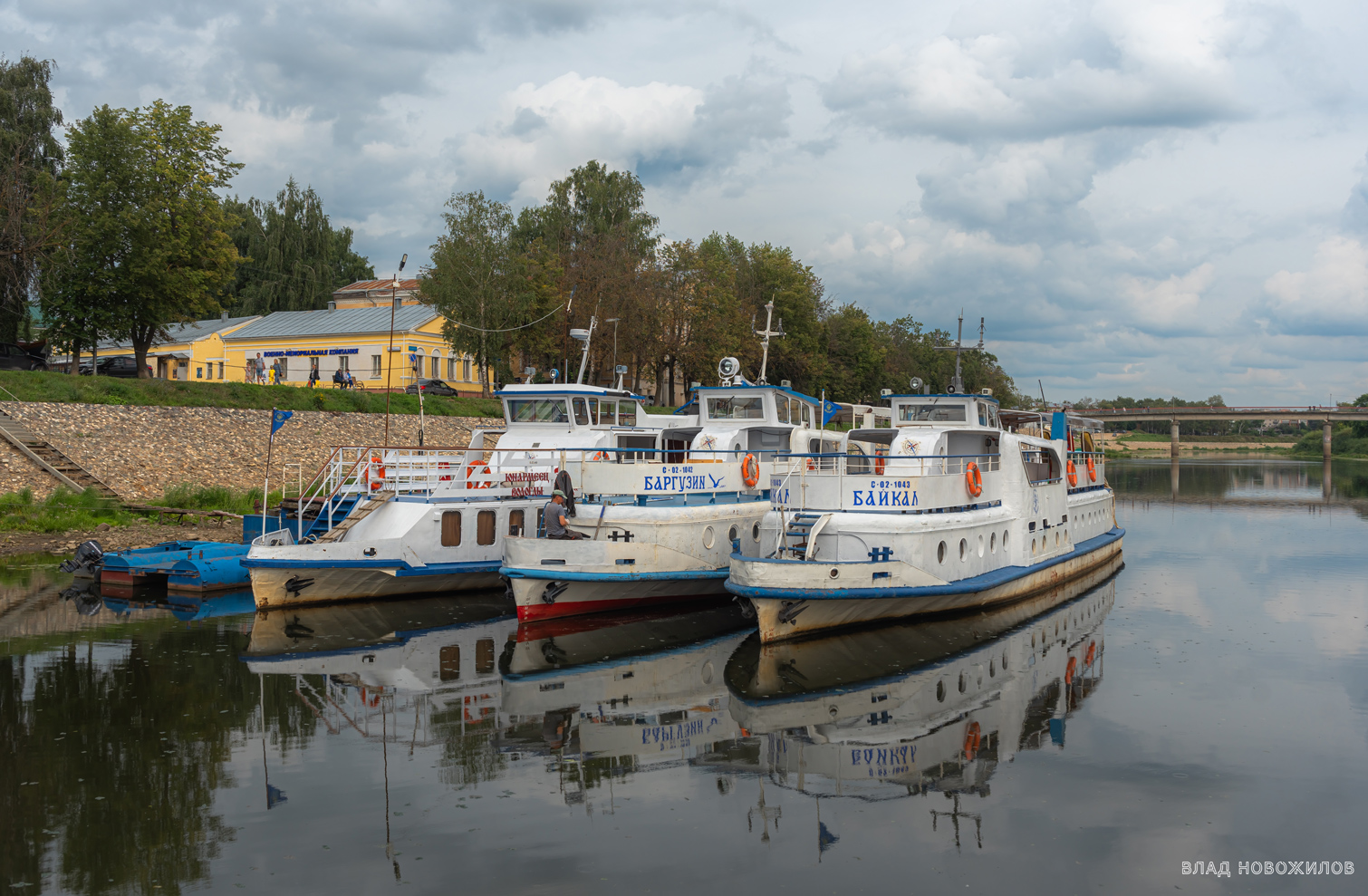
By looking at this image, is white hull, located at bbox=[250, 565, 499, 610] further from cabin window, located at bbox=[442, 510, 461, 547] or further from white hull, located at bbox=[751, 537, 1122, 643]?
white hull, located at bbox=[751, 537, 1122, 643]

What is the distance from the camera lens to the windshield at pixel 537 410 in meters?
23.4

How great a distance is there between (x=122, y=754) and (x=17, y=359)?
105ft

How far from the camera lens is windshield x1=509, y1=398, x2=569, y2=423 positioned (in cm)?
2336

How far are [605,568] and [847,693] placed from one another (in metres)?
6.04

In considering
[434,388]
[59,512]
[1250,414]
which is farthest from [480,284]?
[1250,414]

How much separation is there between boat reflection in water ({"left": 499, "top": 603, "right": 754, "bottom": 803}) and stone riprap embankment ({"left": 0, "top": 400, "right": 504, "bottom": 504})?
1695 cm

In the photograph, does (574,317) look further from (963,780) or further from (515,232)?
(963,780)

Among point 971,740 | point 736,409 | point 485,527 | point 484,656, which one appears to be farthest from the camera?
point 736,409

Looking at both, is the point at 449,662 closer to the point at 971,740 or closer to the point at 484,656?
the point at 484,656

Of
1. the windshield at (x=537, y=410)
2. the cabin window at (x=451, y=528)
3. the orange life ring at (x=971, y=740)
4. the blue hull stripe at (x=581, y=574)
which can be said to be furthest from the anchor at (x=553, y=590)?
the orange life ring at (x=971, y=740)

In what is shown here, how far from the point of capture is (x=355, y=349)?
58.1 m

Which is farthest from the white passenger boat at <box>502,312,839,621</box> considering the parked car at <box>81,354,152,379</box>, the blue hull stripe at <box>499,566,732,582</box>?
the parked car at <box>81,354,152,379</box>

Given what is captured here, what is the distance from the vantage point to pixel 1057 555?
73.6 feet

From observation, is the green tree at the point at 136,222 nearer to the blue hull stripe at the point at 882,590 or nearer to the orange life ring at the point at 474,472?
the orange life ring at the point at 474,472
